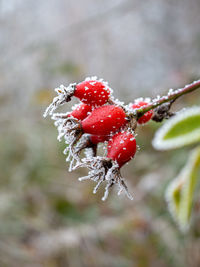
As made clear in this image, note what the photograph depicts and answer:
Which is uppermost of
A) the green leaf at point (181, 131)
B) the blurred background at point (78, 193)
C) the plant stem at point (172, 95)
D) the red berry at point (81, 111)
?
the blurred background at point (78, 193)

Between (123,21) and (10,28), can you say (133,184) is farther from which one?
(123,21)

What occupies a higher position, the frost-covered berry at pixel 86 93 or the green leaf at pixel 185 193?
the frost-covered berry at pixel 86 93

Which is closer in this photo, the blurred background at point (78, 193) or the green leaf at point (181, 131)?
the green leaf at point (181, 131)

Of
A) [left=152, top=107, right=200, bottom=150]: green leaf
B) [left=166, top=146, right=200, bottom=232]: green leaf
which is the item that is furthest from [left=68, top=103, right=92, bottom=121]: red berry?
[left=166, top=146, right=200, bottom=232]: green leaf

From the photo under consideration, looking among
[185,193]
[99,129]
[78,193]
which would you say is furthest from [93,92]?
[78,193]

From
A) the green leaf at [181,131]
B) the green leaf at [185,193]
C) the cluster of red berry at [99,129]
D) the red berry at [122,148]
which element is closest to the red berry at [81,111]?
the cluster of red berry at [99,129]

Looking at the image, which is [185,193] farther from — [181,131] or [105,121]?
[105,121]

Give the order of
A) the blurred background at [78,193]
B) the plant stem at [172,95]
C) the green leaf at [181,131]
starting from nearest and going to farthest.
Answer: the plant stem at [172,95], the green leaf at [181,131], the blurred background at [78,193]

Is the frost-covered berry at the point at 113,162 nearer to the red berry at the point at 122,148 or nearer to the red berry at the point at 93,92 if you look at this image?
the red berry at the point at 122,148
